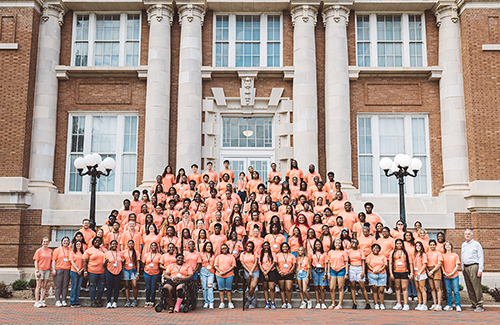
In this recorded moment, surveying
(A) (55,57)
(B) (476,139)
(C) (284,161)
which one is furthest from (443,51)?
(A) (55,57)

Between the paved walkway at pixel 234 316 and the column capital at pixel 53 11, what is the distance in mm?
12913

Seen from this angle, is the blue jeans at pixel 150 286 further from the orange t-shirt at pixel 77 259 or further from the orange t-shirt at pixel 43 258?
the orange t-shirt at pixel 43 258

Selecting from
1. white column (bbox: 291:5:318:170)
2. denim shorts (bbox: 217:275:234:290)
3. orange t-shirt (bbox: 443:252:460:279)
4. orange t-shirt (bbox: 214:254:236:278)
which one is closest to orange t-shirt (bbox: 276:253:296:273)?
orange t-shirt (bbox: 214:254:236:278)

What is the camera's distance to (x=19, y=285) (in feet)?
53.5

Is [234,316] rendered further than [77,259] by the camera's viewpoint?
No

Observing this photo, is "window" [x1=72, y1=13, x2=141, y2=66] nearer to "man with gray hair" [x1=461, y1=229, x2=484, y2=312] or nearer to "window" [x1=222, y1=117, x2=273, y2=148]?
"window" [x1=222, y1=117, x2=273, y2=148]

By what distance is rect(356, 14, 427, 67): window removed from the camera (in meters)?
20.4

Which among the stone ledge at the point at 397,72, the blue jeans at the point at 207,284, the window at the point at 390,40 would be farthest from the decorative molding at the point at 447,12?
the blue jeans at the point at 207,284

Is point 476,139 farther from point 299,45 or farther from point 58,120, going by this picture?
point 58,120

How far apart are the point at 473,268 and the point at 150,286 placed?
8.10 meters

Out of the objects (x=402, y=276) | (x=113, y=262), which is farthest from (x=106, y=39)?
(x=402, y=276)

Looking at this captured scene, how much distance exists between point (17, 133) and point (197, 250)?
10.4 metres

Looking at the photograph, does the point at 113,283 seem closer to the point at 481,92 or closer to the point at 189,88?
the point at 189,88

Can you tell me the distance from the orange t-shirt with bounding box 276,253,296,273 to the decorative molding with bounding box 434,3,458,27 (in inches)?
531
